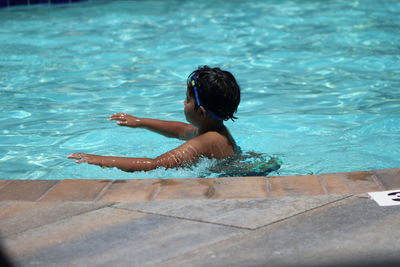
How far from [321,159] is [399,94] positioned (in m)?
1.83

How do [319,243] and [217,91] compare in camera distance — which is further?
[217,91]

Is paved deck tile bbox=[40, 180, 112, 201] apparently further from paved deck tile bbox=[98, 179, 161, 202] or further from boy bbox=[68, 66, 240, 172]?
boy bbox=[68, 66, 240, 172]

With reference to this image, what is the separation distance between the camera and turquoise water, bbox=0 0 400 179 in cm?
502

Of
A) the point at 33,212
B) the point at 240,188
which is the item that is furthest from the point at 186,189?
the point at 33,212

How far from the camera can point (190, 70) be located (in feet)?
24.2

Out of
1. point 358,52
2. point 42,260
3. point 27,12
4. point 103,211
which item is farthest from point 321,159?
point 27,12

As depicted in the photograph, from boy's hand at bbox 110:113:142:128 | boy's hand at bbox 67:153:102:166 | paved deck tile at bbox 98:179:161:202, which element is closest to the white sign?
paved deck tile at bbox 98:179:161:202

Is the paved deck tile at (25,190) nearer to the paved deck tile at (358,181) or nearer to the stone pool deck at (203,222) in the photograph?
the stone pool deck at (203,222)

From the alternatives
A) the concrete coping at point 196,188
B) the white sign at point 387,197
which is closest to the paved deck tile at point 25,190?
the concrete coping at point 196,188

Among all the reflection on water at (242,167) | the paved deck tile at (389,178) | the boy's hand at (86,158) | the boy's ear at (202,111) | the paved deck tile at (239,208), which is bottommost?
the reflection on water at (242,167)

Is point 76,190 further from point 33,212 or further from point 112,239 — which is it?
point 112,239

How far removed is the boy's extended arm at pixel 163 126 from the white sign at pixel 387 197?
1830mm

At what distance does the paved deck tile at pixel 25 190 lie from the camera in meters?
3.18

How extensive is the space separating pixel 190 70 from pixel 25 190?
4290 mm
